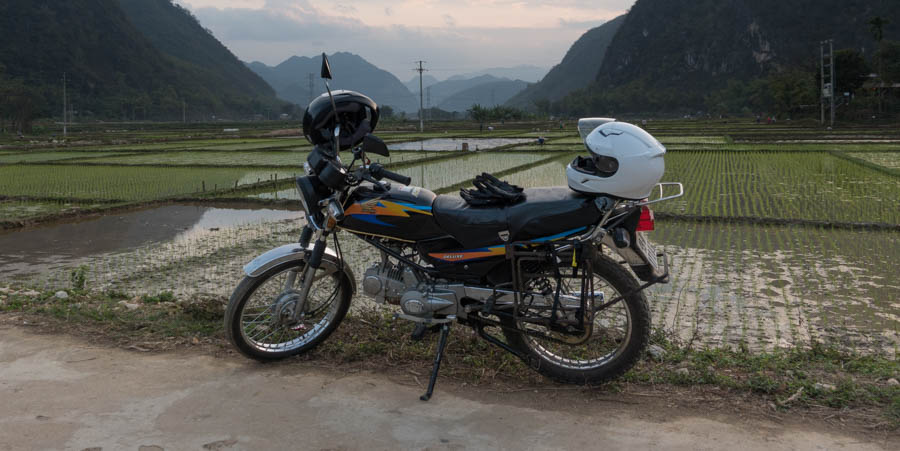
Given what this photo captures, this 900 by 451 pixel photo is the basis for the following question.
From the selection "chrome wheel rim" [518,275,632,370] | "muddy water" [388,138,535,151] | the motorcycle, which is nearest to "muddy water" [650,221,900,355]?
"chrome wheel rim" [518,275,632,370]

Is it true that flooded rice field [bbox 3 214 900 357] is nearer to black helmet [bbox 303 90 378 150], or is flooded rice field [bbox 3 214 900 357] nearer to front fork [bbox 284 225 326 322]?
front fork [bbox 284 225 326 322]

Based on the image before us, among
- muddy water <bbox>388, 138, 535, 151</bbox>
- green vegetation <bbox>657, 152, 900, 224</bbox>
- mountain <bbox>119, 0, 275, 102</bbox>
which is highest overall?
mountain <bbox>119, 0, 275, 102</bbox>

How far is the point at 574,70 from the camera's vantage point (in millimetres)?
150500

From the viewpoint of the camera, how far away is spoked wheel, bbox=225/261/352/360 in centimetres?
344

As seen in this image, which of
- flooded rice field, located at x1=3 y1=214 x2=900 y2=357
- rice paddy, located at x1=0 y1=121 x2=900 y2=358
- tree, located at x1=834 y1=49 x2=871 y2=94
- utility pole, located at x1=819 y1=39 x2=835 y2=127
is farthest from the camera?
tree, located at x1=834 y1=49 x2=871 y2=94

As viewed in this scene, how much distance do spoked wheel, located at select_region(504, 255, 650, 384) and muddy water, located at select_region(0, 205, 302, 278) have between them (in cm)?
619

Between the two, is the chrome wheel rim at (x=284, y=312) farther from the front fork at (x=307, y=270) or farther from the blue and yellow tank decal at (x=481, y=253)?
the blue and yellow tank decal at (x=481, y=253)

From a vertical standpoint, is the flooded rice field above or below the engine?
below

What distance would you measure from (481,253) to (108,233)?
26.8ft

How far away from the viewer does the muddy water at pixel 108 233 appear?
307 inches

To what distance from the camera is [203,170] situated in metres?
18.5

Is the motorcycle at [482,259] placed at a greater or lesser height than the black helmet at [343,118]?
lesser

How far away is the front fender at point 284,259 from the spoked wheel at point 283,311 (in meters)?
0.03

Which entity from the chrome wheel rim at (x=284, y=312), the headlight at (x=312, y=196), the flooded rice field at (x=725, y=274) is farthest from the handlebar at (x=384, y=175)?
the flooded rice field at (x=725, y=274)
